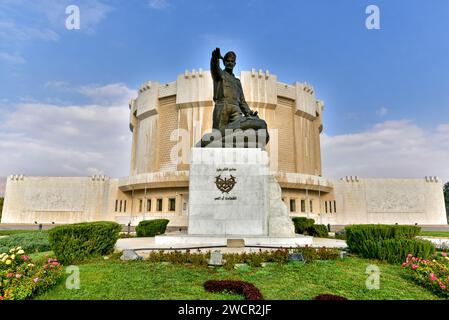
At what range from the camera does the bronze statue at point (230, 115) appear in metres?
11.3

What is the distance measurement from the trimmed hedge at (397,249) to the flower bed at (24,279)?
7911mm

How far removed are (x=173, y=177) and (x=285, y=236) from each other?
26.6 m

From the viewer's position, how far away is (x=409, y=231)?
8312mm

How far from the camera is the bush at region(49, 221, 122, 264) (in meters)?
7.58

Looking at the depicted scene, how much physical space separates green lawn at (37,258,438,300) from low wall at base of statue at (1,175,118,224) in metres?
38.0

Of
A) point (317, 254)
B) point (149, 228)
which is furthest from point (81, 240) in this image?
point (149, 228)

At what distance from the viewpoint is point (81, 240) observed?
7863mm

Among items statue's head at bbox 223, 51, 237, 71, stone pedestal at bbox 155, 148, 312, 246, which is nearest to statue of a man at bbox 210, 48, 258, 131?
statue's head at bbox 223, 51, 237, 71

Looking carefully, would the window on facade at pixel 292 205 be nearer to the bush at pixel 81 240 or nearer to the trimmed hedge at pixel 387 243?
the trimmed hedge at pixel 387 243

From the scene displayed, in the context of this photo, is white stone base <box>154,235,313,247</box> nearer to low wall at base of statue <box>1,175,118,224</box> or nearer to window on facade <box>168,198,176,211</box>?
window on facade <box>168,198,176,211</box>

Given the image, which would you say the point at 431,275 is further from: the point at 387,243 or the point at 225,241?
the point at 225,241
